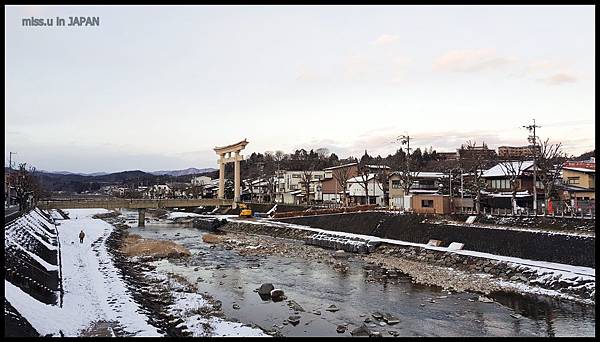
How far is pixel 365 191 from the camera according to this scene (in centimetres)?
4688

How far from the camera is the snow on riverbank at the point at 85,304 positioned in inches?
469

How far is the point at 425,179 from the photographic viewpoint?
1762 inches

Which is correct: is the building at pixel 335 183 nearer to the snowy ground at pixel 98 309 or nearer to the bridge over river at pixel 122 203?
the bridge over river at pixel 122 203

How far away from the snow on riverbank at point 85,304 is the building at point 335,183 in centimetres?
3347

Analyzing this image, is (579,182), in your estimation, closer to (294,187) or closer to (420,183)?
(420,183)

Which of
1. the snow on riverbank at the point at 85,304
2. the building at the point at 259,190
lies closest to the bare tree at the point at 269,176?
the building at the point at 259,190

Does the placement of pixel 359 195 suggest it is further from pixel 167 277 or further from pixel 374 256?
pixel 167 277

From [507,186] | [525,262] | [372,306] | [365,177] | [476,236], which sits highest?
[365,177]

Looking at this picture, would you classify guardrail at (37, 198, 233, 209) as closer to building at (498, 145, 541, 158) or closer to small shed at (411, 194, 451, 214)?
small shed at (411, 194, 451, 214)

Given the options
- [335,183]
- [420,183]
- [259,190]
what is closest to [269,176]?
[259,190]

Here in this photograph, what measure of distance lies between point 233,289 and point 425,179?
30.8 metres

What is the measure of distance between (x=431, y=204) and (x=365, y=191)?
14417 mm

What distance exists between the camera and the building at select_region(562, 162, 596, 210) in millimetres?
30219

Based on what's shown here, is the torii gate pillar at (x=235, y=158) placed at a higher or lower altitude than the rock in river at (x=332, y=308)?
higher
